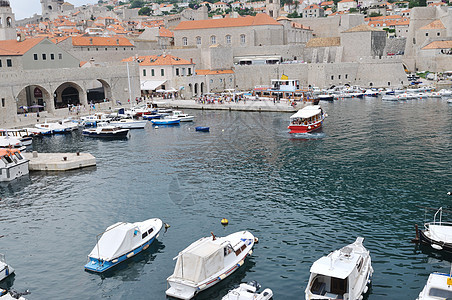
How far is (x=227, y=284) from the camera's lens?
14578 millimetres

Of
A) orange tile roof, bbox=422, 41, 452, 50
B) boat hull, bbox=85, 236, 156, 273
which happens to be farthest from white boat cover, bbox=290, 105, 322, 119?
orange tile roof, bbox=422, 41, 452, 50

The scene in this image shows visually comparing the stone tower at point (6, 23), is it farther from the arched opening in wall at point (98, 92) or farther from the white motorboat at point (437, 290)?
the white motorboat at point (437, 290)

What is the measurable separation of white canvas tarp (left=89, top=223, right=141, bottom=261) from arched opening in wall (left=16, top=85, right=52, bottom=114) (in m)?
33.1

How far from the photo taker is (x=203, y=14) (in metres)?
97.1

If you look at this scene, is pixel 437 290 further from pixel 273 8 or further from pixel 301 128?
pixel 273 8

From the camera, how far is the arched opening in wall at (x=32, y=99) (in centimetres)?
4651

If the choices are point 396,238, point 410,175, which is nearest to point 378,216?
point 396,238

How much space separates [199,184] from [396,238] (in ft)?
35.5

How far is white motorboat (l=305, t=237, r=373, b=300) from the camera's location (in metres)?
12.8

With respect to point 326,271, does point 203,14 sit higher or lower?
higher

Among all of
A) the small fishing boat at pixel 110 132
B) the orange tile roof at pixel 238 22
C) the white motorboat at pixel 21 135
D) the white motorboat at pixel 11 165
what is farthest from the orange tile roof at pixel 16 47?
the orange tile roof at pixel 238 22

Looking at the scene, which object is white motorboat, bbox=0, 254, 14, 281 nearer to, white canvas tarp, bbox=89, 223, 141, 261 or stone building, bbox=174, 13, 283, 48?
white canvas tarp, bbox=89, 223, 141, 261

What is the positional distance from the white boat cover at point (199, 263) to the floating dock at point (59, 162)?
1624 centimetres

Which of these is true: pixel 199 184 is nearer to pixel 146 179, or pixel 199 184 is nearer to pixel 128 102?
pixel 146 179
